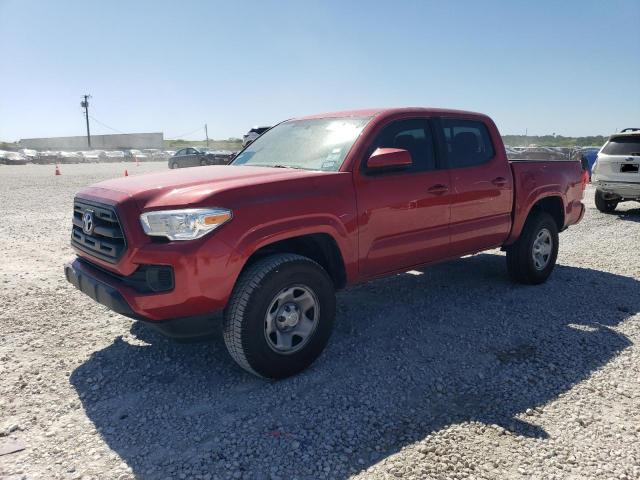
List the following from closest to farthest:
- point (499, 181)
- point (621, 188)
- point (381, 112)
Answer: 1. point (381, 112)
2. point (499, 181)
3. point (621, 188)

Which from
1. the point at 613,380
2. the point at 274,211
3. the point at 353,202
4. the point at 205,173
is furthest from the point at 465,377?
the point at 205,173

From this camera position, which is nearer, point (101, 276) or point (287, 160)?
point (101, 276)

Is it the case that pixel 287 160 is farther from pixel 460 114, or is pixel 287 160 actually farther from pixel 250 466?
pixel 250 466

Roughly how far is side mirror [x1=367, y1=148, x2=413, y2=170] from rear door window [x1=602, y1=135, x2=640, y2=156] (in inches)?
335

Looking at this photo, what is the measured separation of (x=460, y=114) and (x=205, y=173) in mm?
2621

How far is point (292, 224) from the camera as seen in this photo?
11.1ft

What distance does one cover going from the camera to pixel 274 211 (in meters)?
3.29

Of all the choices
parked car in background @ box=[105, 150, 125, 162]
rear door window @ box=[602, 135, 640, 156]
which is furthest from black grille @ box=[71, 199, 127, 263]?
parked car in background @ box=[105, 150, 125, 162]

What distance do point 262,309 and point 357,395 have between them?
0.85 m

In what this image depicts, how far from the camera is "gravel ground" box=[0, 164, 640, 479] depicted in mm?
2623

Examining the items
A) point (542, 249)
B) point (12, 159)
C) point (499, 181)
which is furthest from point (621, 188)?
point (12, 159)

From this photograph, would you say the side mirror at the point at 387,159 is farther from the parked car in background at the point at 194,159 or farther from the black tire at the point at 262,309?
the parked car in background at the point at 194,159

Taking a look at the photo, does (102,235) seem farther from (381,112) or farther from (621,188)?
(621,188)

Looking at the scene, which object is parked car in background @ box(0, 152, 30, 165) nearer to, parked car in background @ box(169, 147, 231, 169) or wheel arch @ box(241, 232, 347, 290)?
parked car in background @ box(169, 147, 231, 169)
